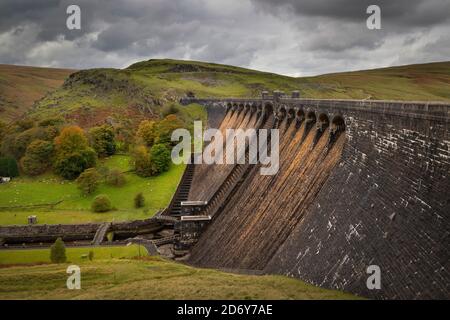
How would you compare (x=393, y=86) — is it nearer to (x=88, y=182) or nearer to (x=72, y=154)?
(x=72, y=154)

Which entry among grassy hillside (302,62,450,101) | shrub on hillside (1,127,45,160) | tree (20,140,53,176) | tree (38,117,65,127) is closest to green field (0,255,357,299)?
tree (20,140,53,176)

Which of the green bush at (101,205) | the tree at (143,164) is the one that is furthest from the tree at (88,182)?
the tree at (143,164)

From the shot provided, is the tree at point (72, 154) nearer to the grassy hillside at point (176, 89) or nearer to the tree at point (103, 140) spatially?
the tree at point (103, 140)

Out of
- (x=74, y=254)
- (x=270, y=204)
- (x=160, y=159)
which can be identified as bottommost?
(x=74, y=254)

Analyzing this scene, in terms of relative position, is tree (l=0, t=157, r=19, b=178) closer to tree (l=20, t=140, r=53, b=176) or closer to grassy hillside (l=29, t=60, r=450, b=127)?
tree (l=20, t=140, r=53, b=176)

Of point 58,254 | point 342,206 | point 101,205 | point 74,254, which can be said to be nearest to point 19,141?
point 101,205
